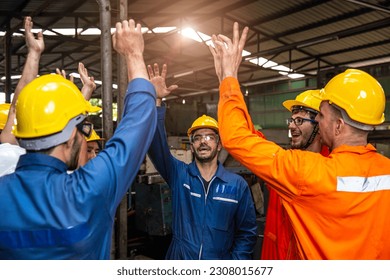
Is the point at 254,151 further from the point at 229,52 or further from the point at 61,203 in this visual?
the point at 61,203

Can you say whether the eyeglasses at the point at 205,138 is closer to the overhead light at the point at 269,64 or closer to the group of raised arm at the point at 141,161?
the group of raised arm at the point at 141,161

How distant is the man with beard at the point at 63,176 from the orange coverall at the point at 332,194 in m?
0.62

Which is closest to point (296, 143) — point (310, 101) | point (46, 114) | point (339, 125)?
point (310, 101)

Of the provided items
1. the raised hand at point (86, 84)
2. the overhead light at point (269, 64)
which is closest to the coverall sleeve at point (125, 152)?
the raised hand at point (86, 84)

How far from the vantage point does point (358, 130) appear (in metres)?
1.78

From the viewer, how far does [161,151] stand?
8.35 ft

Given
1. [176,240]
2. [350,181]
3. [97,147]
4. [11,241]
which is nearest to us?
[11,241]

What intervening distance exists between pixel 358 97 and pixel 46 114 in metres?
1.58

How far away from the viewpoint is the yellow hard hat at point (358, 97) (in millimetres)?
1761

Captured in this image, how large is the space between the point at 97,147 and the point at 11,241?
2.23 meters

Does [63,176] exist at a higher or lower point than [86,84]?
lower

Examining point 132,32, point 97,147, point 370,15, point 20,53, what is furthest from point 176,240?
point 20,53

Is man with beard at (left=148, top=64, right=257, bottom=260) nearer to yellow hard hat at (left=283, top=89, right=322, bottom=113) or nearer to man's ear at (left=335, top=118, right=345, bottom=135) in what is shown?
yellow hard hat at (left=283, top=89, right=322, bottom=113)
